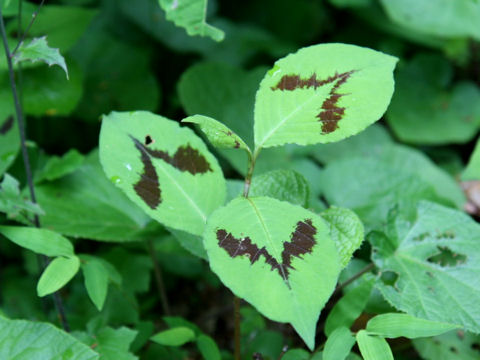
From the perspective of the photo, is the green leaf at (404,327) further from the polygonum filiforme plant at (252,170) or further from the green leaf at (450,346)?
the green leaf at (450,346)

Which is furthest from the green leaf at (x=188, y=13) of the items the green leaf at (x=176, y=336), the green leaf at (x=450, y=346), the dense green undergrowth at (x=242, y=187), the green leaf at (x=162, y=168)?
the green leaf at (x=450, y=346)

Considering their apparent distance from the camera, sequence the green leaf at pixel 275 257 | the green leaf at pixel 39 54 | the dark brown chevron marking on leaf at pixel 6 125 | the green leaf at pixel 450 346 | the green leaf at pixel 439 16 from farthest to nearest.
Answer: the green leaf at pixel 439 16 < the dark brown chevron marking on leaf at pixel 6 125 < the green leaf at pixel 450 346 < the green leaf at pixel 39 54 < the green leaf at pixel 275 257

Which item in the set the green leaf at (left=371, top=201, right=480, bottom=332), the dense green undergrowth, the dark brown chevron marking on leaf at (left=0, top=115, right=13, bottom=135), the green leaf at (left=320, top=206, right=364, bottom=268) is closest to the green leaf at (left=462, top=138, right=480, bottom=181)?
the dense green undergrowth

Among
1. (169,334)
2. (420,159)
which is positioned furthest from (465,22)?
(169,334)

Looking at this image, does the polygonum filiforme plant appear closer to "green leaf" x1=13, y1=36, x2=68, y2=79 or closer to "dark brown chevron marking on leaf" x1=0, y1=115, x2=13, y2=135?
"green leaf" x1=13, y1=36, x2=68, y2=79

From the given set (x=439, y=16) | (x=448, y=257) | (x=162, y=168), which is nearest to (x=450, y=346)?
(x=448, y=257)

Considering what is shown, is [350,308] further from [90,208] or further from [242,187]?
[90,208]
